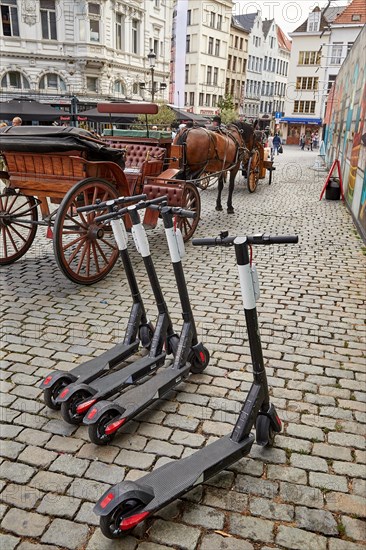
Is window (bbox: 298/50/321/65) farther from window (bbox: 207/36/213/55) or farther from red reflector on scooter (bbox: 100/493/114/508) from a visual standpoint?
red reflector on scooter (bbox: 100/493/114/508)

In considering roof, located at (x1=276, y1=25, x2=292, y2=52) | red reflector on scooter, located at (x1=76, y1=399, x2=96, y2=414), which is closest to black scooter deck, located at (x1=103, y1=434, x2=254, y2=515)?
red reflector on scooter, located at (x1=76, y1=399, x2=96, y2=414)

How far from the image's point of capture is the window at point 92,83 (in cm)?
3459

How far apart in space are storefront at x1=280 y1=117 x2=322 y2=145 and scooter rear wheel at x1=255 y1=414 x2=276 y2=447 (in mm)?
54429

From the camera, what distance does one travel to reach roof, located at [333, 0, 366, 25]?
1386 inches

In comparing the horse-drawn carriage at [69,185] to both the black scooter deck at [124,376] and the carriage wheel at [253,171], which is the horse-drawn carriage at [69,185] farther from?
the carriage wheel at [253,171]

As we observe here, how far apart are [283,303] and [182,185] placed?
2.76 m

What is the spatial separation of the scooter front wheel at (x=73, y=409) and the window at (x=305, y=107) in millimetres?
55888

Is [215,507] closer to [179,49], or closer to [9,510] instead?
[9,510]

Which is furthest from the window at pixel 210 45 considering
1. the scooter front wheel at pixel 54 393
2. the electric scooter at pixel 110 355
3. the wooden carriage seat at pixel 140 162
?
the scooter front wheel at pixel 54 393

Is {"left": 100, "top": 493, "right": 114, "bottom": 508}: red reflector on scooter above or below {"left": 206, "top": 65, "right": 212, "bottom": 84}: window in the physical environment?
below

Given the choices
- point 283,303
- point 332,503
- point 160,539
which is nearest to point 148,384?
point 160,539

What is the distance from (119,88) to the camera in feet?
122

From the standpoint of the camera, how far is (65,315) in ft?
15.9

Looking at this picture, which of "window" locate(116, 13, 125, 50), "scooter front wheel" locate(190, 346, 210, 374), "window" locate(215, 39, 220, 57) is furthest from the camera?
"window" locate(215, 39, 220, 57)
